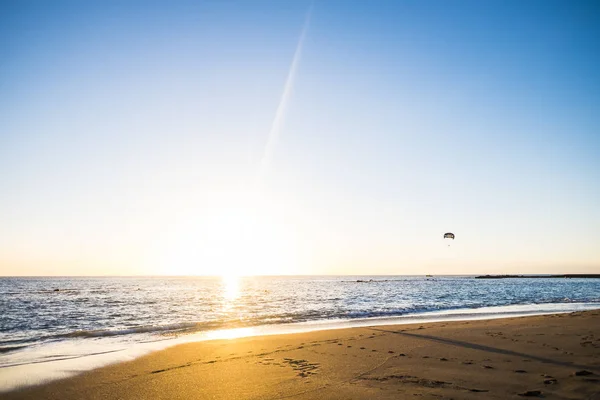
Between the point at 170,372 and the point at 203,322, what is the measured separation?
1528 centimetres

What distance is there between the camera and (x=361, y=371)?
368 inches

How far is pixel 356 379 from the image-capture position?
8539 mm

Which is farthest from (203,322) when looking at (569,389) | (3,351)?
(569,389)

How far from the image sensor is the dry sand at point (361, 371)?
7.46 metres

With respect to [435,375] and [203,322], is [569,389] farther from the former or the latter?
[203,322]

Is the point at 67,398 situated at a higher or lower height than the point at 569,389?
lower

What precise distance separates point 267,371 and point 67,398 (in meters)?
4.36

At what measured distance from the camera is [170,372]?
9.98 meters

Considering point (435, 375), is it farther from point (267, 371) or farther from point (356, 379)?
point (267, 371)

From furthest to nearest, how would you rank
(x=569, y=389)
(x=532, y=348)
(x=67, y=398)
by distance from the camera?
(x=532, y=348)
(x=67, y=398)
(x=569, y=389)

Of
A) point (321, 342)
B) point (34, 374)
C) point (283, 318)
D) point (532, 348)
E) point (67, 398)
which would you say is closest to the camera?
point (67, 398)

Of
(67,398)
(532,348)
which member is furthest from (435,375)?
(67,398)

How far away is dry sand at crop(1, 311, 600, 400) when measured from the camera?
7.46 m

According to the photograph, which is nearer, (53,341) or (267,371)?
(267,371)
